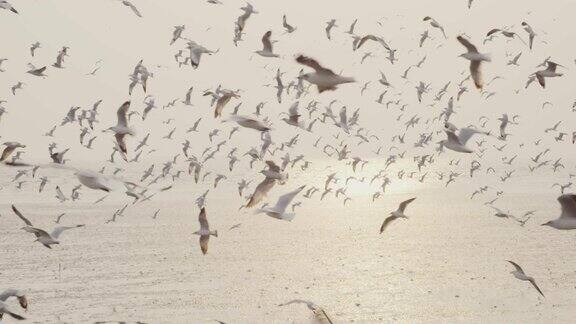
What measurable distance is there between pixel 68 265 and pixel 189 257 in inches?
264

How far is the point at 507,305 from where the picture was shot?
29.8 m

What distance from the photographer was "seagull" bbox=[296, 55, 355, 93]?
13711 mm

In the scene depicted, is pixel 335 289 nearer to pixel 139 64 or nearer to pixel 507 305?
pixel 507 305

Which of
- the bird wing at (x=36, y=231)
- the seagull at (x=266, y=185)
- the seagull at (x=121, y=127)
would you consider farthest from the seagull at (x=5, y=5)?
the seagull at (x=266, y=185)

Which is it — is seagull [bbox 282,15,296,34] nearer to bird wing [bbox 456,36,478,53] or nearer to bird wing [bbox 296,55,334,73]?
bird wing [bbox 456,36,478,53]

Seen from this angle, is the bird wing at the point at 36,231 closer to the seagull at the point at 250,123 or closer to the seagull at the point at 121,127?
the seagull at the point at 121,127

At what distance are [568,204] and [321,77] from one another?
5095 mm

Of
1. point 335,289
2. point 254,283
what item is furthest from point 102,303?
point 335,289

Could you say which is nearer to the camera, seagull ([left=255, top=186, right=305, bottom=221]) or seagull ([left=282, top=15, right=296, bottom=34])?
seagull ([left=255, top=186, right=305, bottom=221])

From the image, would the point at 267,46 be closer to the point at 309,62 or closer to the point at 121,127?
the point at 121,127

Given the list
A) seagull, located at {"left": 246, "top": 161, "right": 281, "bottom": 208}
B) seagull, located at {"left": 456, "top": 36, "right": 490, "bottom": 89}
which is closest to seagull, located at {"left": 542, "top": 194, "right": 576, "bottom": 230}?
seagull, located at {"left": 456, "top": 36, "right": 490, "bottom": 89}

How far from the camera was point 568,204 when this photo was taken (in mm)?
13961

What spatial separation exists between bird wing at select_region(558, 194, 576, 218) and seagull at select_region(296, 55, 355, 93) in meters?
4.33

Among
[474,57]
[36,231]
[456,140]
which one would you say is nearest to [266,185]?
[36,231]
